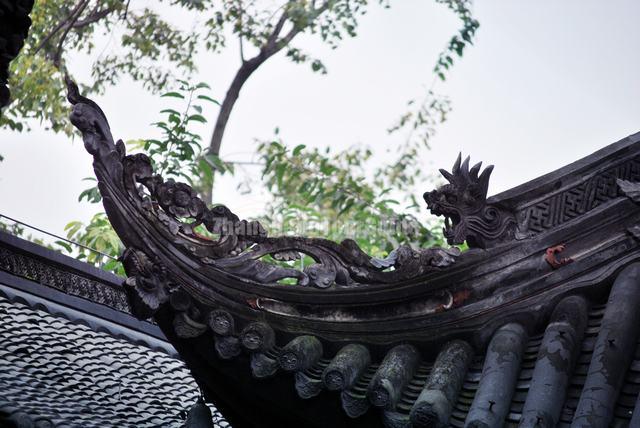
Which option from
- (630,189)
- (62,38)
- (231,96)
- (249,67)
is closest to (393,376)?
(630,189)

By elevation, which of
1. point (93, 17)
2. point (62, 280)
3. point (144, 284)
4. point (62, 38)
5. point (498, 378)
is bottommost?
point (144, 284)

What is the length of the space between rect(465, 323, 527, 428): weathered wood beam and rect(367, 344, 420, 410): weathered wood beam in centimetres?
27

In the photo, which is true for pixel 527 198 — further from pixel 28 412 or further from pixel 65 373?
pixel 65 373

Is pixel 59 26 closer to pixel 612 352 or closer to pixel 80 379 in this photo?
pixel 80 379

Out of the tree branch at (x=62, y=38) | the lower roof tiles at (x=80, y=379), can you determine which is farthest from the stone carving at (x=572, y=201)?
the tree branch at (x=62, y=38)

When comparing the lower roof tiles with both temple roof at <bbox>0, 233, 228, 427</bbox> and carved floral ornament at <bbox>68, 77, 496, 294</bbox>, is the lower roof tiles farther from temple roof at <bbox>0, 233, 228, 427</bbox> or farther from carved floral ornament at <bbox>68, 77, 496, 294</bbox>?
carved floral ornament at <bbox>68, 77, 496, 294</bbox>

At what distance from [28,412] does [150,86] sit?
8.37 metres

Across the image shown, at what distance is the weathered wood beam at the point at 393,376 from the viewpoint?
11.6 feet

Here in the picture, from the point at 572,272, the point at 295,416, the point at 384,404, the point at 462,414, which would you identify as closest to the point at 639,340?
the point at 572,272

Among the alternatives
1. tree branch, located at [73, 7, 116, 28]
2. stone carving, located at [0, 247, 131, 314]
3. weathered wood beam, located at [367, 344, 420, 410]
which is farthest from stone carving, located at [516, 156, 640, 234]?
tree branch, located at [73, 7, 116, 28]

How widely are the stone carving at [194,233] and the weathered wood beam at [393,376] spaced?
0.28 metres

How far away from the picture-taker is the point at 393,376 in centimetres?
369

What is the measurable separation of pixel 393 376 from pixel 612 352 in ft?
2.48

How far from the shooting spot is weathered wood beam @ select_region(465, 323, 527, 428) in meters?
3.43
